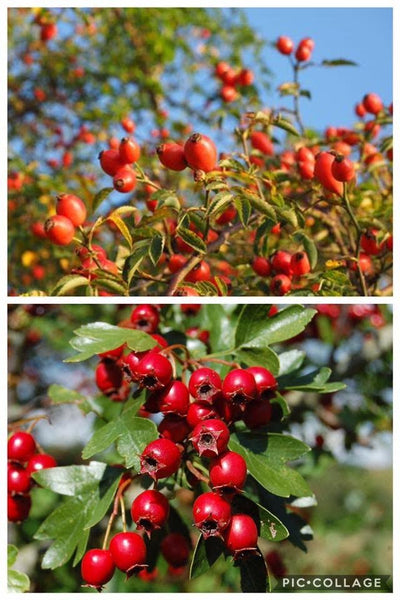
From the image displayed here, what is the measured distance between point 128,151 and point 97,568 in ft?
2.82

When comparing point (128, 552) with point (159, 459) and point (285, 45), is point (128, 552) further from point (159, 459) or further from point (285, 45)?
point (285, 45)

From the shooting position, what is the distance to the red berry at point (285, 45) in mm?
2172

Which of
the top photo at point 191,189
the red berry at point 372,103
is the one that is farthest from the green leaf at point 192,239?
the red berry at point 372,103

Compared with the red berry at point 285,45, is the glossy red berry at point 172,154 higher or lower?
lower

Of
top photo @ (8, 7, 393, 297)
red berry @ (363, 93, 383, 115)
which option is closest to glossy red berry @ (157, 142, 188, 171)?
top photo @ (8, 7, 393, 297)

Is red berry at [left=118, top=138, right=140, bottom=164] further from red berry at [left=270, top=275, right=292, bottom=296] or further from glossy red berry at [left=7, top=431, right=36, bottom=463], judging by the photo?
glossy red berry at [left=7, top=431, right=36, bottom=463]

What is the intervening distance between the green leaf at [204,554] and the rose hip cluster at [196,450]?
0.02 meters

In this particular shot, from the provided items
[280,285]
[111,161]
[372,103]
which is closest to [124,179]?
[111,161]

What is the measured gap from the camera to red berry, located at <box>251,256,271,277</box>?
4.92 ft

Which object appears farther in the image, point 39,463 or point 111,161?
point 111,161

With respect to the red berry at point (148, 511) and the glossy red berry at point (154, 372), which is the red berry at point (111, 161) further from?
the red berry at point (148, 511)

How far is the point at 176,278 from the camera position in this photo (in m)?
1.26

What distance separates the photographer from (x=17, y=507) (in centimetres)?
127

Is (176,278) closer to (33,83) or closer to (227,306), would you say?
(227,306)
